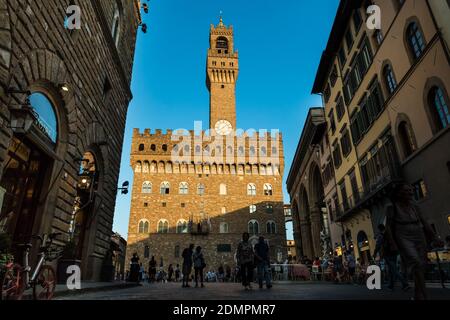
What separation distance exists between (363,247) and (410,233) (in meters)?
14.6

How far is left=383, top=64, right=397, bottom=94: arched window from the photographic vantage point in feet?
42.8

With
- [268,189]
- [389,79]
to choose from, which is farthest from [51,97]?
[268,189]

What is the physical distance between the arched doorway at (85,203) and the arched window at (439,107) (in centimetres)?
1166

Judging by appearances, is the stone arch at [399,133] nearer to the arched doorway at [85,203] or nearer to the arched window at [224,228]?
the arched doorway at [85,203]

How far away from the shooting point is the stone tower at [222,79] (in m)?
39.7

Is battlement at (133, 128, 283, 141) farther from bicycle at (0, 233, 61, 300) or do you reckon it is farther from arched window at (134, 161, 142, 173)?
bicycle at (0, 233, 61, 300)

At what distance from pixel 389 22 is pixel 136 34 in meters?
12.6

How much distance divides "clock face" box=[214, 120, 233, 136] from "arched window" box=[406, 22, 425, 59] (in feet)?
92.1

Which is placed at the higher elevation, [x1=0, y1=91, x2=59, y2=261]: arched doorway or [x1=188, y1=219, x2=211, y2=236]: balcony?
[x1=188, y1=219, x2=211, y2=236]: balcony

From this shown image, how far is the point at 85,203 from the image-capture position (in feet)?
33.3

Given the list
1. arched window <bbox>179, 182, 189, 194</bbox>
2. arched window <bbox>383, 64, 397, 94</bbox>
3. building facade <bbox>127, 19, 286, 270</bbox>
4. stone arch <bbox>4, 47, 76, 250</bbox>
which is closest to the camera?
stone arch <bbox>4, 47, 76, 250</bbox>

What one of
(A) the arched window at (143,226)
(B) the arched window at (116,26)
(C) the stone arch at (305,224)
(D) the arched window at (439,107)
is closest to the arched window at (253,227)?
(C) the stone arch at (305,224)

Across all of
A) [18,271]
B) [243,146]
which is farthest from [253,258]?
[243,146]

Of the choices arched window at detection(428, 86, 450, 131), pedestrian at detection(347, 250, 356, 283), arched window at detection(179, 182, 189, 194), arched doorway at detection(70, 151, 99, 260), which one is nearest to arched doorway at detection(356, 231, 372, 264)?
pedestrian at detection(347, 250, 356, 283)
